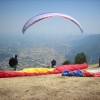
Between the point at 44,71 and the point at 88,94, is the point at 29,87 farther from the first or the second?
the point at 44,71

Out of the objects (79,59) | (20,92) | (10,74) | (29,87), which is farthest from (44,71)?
(79,59)

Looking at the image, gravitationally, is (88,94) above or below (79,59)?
below

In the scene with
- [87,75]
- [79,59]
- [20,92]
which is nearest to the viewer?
[20,92]

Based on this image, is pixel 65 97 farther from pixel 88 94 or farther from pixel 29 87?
pixel 29 87

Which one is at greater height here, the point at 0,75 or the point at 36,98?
the point at 0,75

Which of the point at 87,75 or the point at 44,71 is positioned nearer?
the point at 87,75

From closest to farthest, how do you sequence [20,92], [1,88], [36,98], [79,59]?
1. [36,98]
2. [20,92]
3. [1,88]
4. [79,59]

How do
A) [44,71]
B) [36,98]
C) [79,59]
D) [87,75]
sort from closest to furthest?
[36,98]
[87,75]
[44,71]
[79,59]

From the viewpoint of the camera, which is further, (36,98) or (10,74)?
(10,74)

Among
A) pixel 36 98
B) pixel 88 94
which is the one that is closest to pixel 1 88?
pixel 36 98
